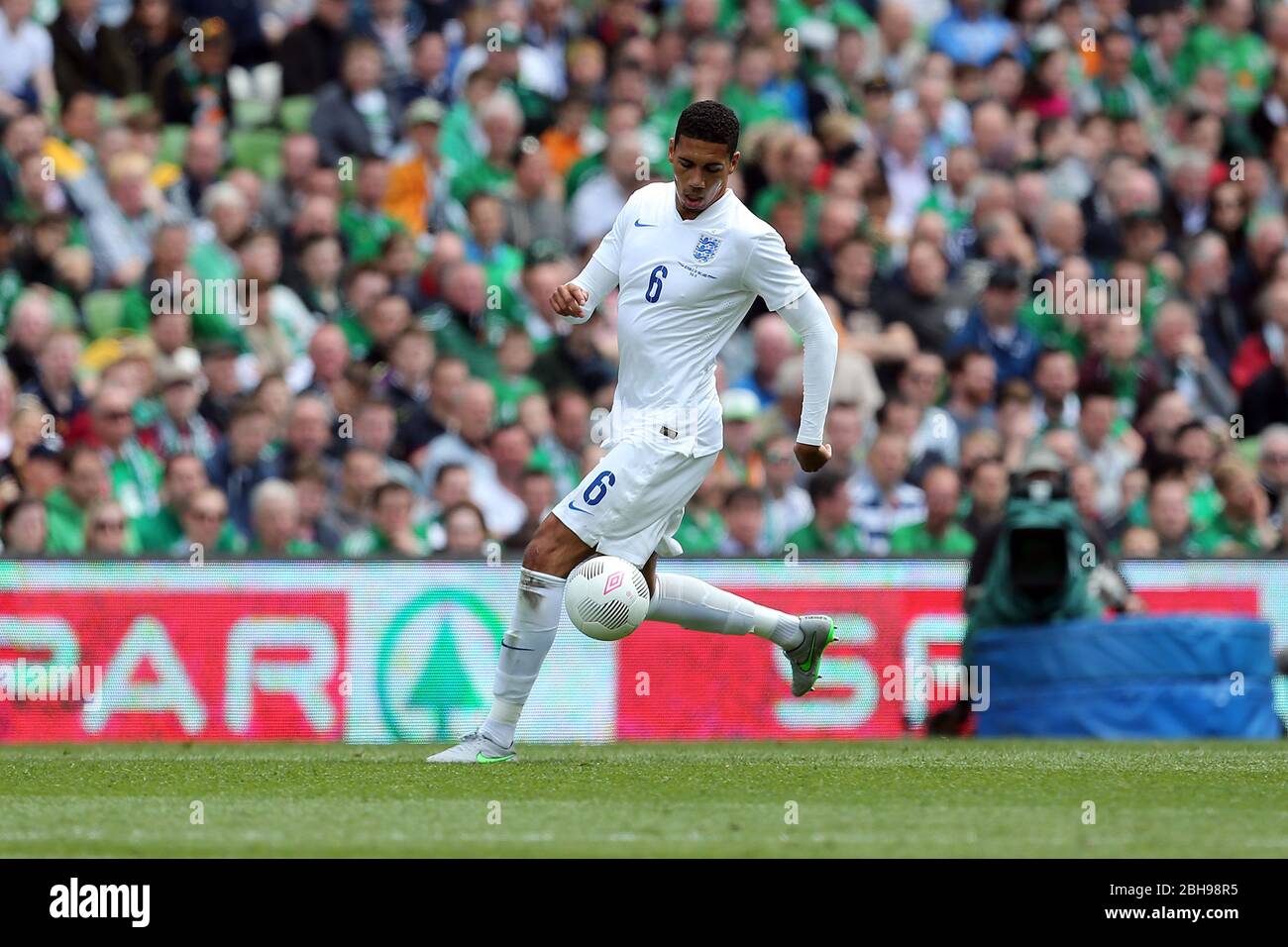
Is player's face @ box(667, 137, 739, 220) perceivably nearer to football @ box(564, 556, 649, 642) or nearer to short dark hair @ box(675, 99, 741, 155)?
short dark hair @ box(675, 99, 741, 155)

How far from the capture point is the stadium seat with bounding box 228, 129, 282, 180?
593 inches

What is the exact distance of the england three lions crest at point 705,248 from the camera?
8.59 meters

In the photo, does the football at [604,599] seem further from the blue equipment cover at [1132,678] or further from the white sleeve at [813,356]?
the blue equipment cover at [1132,678]

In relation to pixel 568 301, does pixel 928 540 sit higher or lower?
lower

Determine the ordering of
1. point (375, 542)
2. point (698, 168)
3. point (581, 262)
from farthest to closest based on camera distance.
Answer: point (581, 262), point (375, 542), point (698, 168)

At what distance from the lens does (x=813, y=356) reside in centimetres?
861

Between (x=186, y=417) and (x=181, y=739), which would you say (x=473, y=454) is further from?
(x=181, y=739)

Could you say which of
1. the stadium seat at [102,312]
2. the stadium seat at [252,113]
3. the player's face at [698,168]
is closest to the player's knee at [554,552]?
the player's face at [698,168]

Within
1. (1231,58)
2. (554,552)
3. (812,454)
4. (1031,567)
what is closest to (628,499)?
(554,552)

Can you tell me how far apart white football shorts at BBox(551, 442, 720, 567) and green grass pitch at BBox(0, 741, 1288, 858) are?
0.88 meters

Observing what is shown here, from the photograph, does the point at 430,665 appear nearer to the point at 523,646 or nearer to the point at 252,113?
the point at 523,646

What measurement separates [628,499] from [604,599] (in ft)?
1.35

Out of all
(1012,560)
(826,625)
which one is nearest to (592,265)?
(826,625)

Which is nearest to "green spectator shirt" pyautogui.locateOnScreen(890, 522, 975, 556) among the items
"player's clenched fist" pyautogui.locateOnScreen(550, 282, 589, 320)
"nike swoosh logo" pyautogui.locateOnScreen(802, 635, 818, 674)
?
"nike swoosh logo" pyautogui.locateOnScreen(802, 635, 818, 674)
